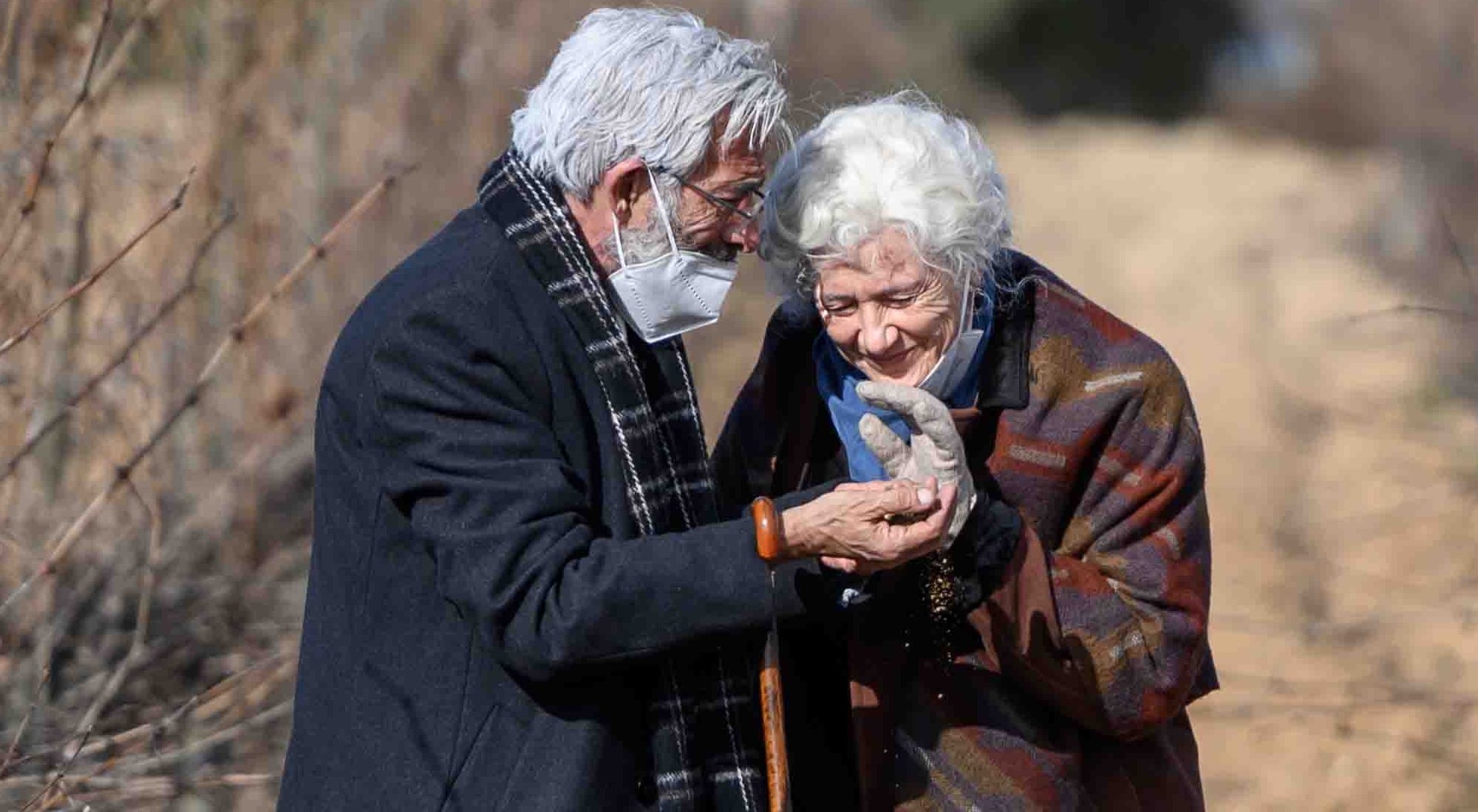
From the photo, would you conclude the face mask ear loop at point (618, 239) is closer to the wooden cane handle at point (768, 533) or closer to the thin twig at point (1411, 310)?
the wooden cane handle at point (768, 533)

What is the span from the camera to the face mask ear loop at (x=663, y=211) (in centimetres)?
265

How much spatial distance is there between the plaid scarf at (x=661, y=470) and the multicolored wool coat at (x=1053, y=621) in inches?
10.5

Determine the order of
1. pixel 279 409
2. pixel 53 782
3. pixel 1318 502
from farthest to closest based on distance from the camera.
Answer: pixel 1318 502 → pixel 279 409 → pixel 53 782

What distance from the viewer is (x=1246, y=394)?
36.9 ft

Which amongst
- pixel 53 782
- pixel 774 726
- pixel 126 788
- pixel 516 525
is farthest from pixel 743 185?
pixel 126 788

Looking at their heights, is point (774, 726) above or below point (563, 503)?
below

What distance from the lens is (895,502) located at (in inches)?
98.4

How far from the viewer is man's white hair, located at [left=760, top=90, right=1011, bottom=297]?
9.37ft

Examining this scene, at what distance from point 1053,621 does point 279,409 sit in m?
3.63

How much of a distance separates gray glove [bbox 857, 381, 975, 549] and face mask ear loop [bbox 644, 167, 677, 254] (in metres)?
0.33

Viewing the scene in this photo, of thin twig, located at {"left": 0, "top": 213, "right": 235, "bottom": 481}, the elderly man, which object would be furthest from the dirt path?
thin twig, located at {"left": 0, "top": 213, "right": 235, "bottom": 481}

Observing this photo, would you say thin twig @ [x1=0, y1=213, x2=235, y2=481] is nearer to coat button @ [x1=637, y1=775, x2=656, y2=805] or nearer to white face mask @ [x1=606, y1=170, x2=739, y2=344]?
white face mask @ [x1=606, y1=170, x2=739, y2=344]

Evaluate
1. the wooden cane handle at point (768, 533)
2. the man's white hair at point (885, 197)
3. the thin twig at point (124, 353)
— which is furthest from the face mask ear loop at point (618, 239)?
the thin twig at point (124, 353)

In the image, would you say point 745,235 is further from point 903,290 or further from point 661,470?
point 661,470
